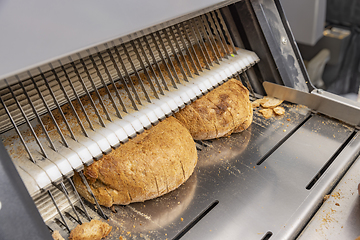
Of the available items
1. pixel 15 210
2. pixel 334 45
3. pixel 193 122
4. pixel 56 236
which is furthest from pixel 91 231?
pixel 334 45

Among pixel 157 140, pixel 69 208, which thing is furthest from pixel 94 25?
pixel 69 208

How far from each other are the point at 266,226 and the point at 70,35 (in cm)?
95

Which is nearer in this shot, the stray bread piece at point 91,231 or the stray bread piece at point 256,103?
the stray bread piece at point 91,231

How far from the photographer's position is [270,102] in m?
1.76

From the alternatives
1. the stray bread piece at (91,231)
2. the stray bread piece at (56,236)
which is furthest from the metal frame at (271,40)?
the stray bread piece at (56,236)

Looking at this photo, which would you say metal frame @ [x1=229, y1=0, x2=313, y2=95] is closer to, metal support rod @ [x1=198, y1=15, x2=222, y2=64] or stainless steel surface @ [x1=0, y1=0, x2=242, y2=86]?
metal support rod @ [x1=198, y1=15, x2=222, y2=64]

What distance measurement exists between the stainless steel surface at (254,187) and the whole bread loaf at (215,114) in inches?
3.2

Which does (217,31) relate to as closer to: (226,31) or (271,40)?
(226,31)

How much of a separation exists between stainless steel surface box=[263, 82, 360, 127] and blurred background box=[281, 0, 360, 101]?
1.30 metres

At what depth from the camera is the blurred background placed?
2793 mm

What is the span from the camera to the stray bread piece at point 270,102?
174cm

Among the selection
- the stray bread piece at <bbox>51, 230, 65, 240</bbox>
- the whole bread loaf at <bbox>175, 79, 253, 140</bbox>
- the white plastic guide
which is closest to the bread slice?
the whole bread loaf at <bbox>175, 79, 253, 140</bbox>

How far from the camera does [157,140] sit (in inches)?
49.9

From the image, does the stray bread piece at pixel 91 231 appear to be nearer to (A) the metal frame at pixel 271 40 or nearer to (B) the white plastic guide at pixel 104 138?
(B) the white plastic guide at pixel 104 138
